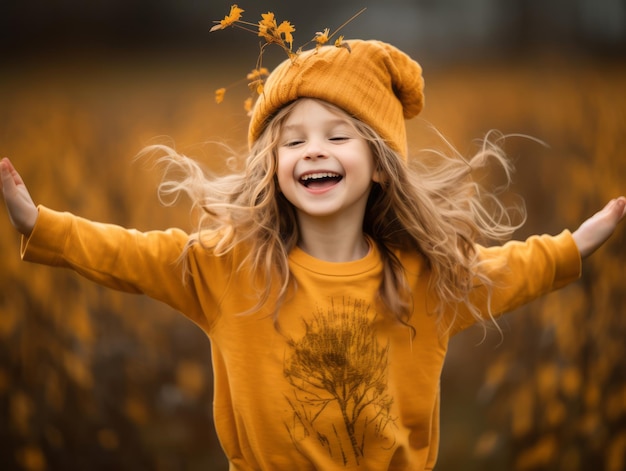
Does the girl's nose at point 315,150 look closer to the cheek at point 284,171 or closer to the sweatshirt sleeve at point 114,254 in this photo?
the cheek at point 284,171

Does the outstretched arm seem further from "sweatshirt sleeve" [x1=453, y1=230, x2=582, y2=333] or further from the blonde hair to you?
the blonde hair

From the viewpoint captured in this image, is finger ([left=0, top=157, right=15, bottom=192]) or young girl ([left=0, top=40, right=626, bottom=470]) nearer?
finger ([left=0, top=157, right=15, bottom=192])

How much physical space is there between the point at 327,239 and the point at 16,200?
2.24ft

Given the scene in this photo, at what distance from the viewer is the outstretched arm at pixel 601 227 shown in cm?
208

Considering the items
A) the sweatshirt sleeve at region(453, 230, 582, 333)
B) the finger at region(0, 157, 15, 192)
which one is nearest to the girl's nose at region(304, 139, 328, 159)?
the sweatshirt sleeve at region(453, 230, 582, 333)

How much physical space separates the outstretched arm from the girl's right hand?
125 centimetres

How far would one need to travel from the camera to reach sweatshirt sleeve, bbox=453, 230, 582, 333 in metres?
2.06

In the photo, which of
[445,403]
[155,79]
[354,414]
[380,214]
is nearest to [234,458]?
[354,414]

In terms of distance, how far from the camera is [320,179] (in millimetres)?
1937

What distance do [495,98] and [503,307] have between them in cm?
126

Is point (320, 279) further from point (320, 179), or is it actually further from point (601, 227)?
point (601, 227)

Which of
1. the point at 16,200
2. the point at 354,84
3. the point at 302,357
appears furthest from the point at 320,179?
the point at 16,200

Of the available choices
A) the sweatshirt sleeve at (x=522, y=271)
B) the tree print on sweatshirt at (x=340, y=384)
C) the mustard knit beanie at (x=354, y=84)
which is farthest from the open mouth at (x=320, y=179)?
the sweatshirt sleeve at (x=522, y=271)

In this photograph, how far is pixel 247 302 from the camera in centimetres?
191
